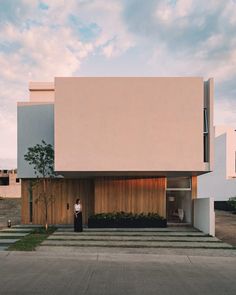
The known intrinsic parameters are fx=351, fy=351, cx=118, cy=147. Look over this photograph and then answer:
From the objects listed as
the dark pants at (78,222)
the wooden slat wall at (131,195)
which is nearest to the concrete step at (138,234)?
the dark pants at (78,222)

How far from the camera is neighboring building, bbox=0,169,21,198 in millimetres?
62125

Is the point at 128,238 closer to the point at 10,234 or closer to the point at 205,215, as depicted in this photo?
the point at 205,215

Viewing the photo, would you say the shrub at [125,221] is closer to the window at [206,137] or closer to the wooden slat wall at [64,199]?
the wooden slat wall at [64,199]

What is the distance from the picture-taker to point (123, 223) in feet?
58.4

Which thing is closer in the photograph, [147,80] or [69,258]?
[69,258]

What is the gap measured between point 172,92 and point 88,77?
3886mm

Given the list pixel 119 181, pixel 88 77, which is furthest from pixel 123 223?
pixel 88 77

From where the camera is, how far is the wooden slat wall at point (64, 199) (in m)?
20.7

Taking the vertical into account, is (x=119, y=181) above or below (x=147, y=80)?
below

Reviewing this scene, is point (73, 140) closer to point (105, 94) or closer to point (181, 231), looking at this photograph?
point (105, 94)

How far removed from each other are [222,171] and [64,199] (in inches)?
917

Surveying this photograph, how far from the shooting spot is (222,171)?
38.8 meters

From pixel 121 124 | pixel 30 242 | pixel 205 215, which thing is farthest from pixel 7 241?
pixel 205 215

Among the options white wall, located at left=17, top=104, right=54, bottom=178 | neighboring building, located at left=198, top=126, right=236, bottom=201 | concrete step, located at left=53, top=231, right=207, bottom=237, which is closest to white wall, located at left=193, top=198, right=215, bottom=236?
concrete step, located at left=53, top=231, right=207, bottom=237
